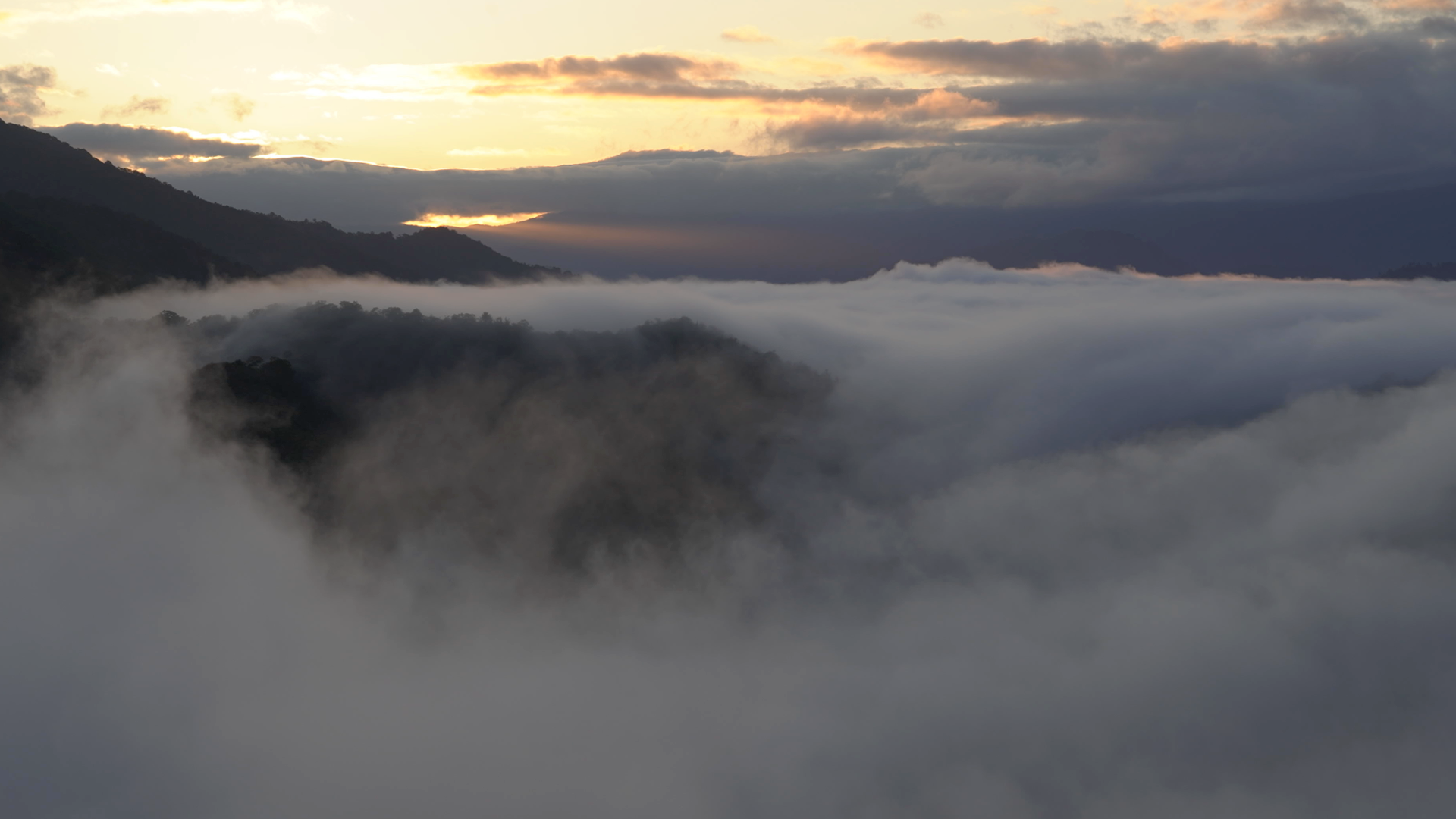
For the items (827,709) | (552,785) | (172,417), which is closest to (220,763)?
(552,785)

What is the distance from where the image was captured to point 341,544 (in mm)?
146000

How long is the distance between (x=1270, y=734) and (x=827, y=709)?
7346 cm

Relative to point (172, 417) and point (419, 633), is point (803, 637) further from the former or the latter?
point (172, 417)

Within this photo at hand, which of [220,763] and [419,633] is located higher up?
[419,633]

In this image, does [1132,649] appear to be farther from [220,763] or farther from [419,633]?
[220,763]

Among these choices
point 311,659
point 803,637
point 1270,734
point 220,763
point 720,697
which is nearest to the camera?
point 220,763

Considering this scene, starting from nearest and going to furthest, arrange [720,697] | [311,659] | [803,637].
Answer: [311,659]
[720,697]
[803,637]

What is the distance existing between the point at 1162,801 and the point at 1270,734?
25676 mm

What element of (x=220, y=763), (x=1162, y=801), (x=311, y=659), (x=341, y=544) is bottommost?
(x=1162, y=801)

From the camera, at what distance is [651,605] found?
158 meters

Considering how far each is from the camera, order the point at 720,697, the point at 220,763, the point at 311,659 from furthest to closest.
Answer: the point at 720,697
the point at 311,659
the point at 220,763

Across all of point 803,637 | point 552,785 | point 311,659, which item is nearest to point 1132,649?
point 803,637

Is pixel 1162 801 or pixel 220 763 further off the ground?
pixel 220 763

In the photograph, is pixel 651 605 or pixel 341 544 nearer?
pixel 341 544
